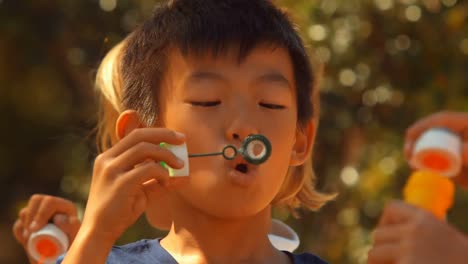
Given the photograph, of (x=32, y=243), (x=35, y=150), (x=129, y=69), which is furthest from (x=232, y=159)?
(x=35, y=150)

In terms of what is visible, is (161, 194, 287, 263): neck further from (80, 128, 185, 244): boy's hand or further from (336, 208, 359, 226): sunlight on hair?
(336, 208, 359, 226): sunlight on hair

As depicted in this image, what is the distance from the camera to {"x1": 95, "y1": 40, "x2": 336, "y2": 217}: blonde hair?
3.12 meters

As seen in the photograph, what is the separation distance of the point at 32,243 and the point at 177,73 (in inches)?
27.8

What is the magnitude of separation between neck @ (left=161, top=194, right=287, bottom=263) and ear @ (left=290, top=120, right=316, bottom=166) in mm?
216

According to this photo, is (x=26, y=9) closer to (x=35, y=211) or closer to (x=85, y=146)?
(x=85, y=146)

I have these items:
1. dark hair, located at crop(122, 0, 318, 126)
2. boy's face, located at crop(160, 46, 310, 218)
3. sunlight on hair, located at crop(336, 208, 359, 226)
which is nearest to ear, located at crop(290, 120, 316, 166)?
dark hair, located at crop(122, 0, 318, 126)

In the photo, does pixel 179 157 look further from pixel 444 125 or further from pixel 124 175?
pixel 444 125

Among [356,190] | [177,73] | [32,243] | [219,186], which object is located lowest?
[32,243]

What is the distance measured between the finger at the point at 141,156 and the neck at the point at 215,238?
13.6 inches

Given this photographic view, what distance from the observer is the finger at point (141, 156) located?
2295 mm

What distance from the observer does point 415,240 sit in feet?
→ 5.47

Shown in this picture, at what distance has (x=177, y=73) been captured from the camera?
2.71m

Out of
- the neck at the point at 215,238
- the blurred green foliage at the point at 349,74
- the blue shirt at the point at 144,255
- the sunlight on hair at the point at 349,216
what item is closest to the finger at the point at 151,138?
the neck at the point at 215,238

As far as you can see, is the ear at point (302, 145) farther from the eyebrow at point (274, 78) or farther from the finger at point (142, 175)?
the finger at point (142, 175)
